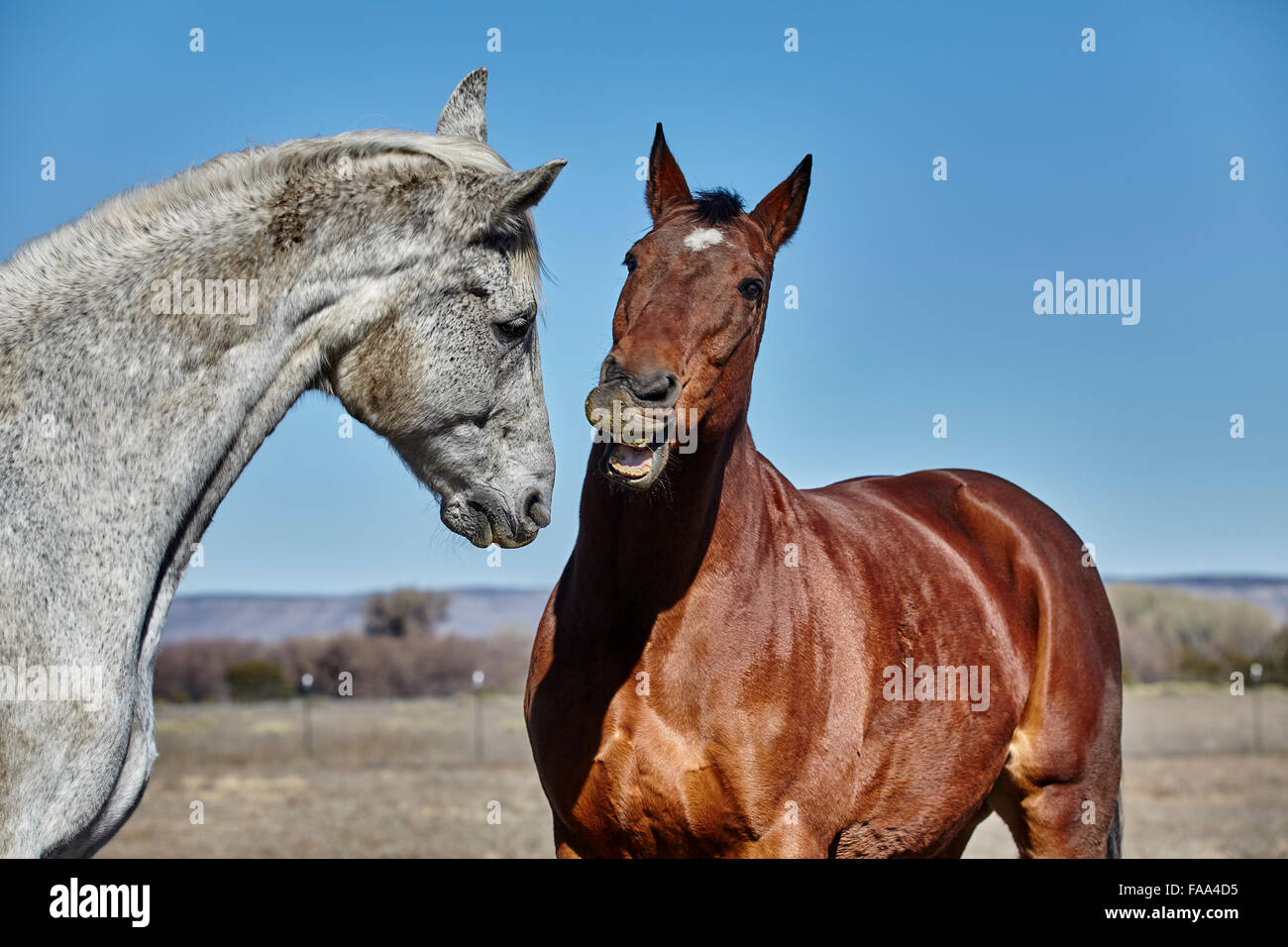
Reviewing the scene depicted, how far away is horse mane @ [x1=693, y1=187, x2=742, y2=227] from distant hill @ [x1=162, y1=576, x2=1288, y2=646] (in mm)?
93269

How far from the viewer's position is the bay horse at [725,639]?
3.58 m

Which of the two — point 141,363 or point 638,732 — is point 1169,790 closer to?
point 638,732

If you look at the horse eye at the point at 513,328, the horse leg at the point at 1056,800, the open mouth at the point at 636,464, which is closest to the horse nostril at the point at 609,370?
the open mouth at the point at 636,464

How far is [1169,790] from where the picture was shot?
23.4m

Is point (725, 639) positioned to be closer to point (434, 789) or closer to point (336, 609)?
point (434, 789)

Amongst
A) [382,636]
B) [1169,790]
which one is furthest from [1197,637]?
[382,636]

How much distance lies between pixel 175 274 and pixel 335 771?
88.7 ft


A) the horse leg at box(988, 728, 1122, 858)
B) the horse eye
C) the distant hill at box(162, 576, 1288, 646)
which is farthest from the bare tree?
the horse eye

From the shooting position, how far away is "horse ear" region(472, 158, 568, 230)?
2941 millimetres

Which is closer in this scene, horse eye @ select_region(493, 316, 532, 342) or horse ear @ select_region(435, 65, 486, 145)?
horse eye @ select_region(493, 316, 532, 342)

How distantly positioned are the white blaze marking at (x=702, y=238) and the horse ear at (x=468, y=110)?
80 cm

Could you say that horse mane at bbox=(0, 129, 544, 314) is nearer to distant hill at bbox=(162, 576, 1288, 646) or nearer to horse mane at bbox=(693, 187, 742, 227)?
horse mane at bbox=(693, 187, 742, 227)

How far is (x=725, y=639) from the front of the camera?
3748mm
